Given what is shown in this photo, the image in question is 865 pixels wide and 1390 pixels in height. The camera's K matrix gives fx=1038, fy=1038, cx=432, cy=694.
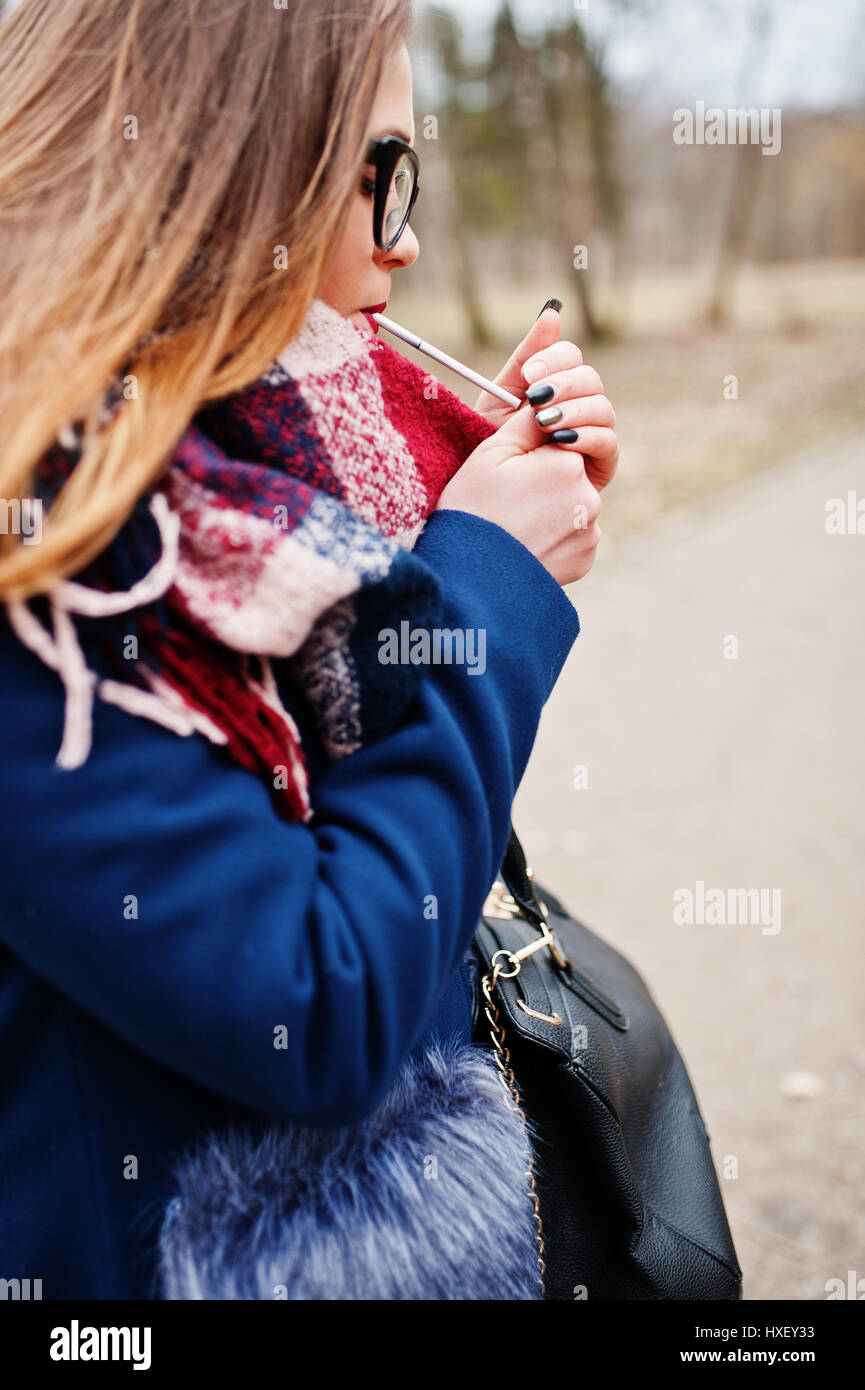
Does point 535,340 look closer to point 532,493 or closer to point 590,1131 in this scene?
point 532,493

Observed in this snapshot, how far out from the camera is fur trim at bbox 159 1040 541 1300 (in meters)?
0.87

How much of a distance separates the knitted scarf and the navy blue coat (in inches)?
0.9

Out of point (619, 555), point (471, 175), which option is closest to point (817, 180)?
point (471, 175)

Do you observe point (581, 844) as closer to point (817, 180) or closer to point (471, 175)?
point (471, 175)

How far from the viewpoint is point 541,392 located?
1.03 meters

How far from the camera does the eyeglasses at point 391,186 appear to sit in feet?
3.03

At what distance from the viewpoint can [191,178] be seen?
0.83 meters

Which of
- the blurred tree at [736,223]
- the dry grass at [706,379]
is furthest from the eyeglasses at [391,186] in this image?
the blurred tree at [736,223]

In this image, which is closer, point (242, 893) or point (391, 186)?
point (242, 893)

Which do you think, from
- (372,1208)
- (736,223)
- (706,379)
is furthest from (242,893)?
(736,223)

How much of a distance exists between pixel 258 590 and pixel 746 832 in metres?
2.97

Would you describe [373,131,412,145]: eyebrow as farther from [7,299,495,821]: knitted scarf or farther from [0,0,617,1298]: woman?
[7,299,495,821]: knitted scarf

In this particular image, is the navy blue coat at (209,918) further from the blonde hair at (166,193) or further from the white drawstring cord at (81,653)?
the blonde hair at (166,193)

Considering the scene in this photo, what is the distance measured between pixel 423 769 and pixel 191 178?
511mm
